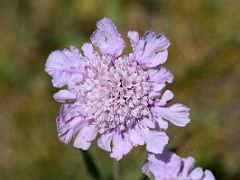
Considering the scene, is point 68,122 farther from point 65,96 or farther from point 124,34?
point 124,34

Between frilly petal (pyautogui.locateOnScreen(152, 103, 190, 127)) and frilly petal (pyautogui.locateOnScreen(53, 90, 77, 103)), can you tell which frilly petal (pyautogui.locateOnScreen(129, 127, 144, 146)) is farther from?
frilly petal (pyautogui.locateOnScreen(53, 90, 77, 103))

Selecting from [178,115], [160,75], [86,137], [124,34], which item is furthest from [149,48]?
[124,34]

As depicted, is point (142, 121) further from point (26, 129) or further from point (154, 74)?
point (26, 129)

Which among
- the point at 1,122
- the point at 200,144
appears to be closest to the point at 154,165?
the point at 200,144

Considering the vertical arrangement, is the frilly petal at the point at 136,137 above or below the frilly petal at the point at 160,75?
below

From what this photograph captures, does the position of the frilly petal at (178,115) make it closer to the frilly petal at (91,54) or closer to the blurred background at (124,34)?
the frilly petal at (91,54)

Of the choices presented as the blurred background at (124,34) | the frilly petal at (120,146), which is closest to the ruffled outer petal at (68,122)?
the frilly petal at (120,146)

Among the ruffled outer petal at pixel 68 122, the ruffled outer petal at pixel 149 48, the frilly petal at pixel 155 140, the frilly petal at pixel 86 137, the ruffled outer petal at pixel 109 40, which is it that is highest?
the ruffled outer petal at pixel 109 40
